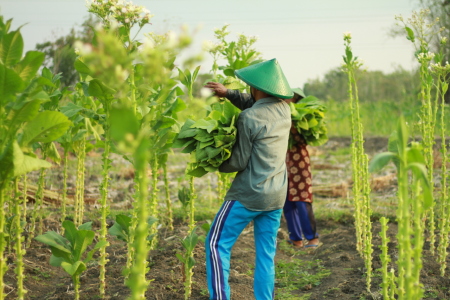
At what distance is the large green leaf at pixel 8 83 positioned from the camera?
2.69 m

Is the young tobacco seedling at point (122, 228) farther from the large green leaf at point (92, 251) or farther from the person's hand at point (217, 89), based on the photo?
the person's hand at point (217, 89)

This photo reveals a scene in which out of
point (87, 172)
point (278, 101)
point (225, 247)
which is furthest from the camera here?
point (87, 172)

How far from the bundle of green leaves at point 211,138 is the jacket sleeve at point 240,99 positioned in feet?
0.63

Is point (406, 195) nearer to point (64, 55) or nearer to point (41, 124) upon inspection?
point (41, 124)

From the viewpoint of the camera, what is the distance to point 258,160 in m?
3.40

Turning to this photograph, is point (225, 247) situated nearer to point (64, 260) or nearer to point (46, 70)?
point (64, 260)

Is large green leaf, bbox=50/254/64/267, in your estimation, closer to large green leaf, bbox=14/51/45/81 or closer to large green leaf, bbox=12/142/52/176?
large green leaf, bbox=12/142/52/176

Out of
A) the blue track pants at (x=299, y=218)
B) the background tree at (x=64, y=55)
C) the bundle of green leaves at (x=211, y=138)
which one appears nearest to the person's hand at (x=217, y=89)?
the bundle of green leaves at (x=211, y=138)

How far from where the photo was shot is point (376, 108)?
1959cm

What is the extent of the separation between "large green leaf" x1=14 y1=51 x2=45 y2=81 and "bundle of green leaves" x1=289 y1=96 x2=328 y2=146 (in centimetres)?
299

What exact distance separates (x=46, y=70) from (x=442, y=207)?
362cm

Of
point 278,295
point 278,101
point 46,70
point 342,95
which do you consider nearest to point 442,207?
point 278,295

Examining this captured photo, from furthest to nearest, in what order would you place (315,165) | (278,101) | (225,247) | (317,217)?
(315,165)
(317,217)
(278,101)
(225,247)

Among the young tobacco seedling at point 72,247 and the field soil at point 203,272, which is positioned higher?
the young tobacco seedling at point 72,247
